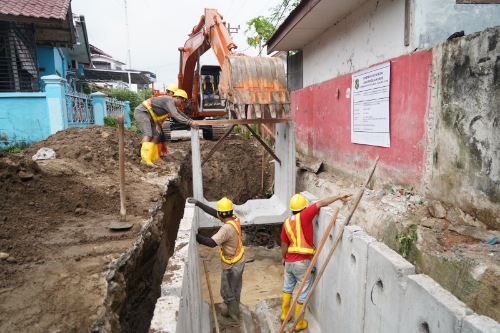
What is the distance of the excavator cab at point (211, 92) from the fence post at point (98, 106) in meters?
5.49

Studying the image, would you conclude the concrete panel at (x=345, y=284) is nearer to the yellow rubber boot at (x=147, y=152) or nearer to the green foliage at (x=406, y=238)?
the green foliage at (x=406, y=238)

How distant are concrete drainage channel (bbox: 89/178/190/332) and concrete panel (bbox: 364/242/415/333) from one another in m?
2.38

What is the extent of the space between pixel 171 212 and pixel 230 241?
242cm

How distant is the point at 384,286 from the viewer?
9.91 feet

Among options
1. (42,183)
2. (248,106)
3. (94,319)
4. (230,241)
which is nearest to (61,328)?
(94,319)

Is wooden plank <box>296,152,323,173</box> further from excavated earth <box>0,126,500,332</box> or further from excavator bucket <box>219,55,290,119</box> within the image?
excavator bucket <box>219,55,290,119</box>

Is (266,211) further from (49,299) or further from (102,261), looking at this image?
(49,299)

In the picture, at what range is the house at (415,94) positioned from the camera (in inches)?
137

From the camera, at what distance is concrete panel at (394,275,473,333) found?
2.20 metres

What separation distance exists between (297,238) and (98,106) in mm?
11984

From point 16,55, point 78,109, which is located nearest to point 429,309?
point 78,109

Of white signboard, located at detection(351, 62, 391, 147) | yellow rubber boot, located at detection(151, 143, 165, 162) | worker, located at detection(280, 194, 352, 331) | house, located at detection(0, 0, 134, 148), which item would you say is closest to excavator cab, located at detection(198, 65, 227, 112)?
yellow rubber boot, located at detection(151, 143, 165, 162)

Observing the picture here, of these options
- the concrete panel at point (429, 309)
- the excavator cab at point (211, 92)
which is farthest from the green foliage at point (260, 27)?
the concrete panel at point (429, 309)

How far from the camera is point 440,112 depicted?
4094mm
